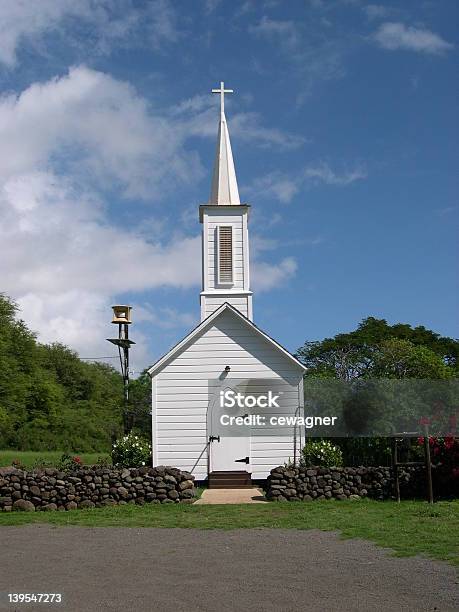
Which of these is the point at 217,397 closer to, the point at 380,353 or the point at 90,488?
the point at 90,488

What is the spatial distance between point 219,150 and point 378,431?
11.9 meters

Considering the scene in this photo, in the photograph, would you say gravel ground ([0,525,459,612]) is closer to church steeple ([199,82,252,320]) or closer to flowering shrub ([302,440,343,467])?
flowering shrub ([302,440,343,467])

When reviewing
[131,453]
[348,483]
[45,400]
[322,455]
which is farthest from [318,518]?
[45,400]

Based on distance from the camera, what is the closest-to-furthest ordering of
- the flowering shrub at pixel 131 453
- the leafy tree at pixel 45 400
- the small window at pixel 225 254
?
the flowering shrub at pixel 131 453, the small window at pixel 225 254, the leafy tree at pixel 45 400

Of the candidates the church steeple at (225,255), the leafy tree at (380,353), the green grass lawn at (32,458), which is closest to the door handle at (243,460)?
the church steeple at (225,255)

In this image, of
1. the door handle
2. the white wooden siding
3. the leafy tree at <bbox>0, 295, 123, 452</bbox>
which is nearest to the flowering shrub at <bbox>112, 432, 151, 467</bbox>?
the white wooden siding

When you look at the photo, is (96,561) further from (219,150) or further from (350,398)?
(219,150)

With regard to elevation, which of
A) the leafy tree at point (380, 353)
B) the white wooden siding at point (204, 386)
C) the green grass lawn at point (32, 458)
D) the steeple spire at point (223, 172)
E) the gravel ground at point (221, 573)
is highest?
the steeple spire at point (223, 172)

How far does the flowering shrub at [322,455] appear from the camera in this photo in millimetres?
18484

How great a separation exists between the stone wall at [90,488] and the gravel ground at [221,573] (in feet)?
12.8

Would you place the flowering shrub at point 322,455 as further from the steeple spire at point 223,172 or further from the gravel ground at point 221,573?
the steeple spire at point 223,172

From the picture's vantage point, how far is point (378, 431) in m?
21.8

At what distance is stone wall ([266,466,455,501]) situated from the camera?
16.4 metres

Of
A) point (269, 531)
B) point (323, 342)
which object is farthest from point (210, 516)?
point (323, 342)
